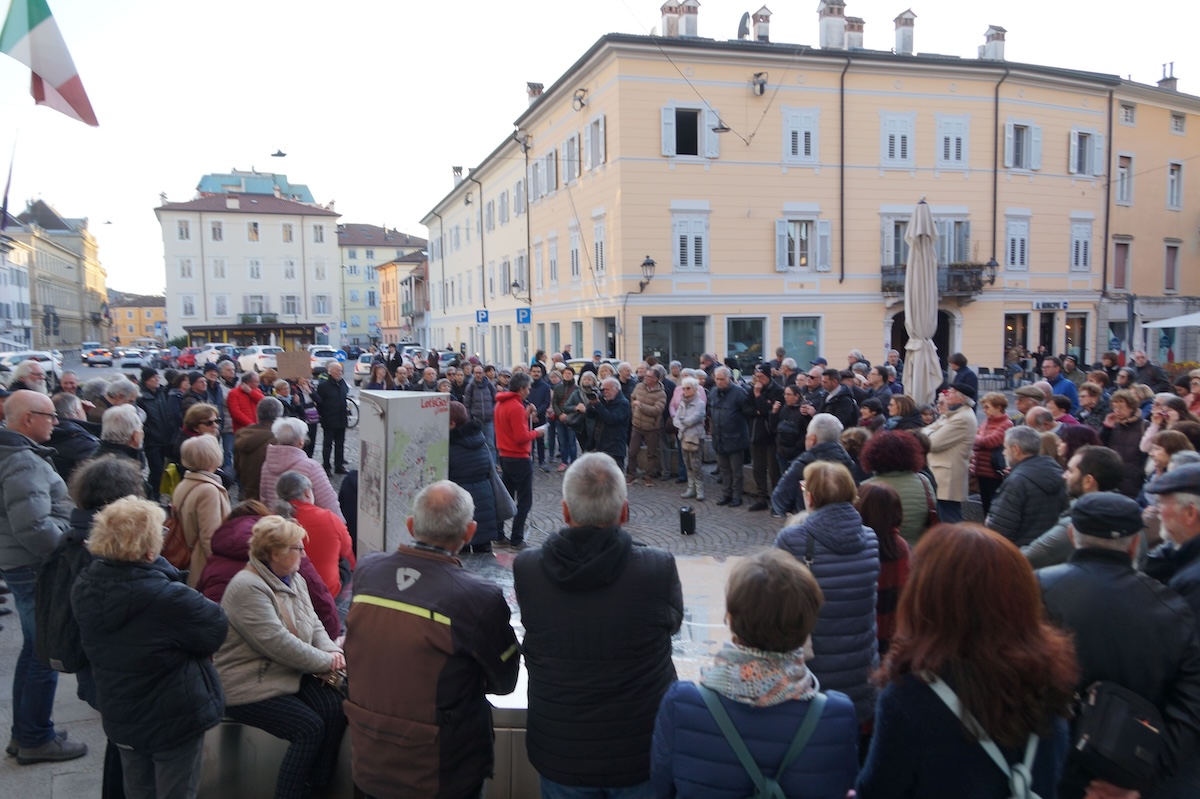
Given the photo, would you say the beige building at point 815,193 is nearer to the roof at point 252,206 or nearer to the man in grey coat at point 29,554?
the man in grey coat at point 29,554

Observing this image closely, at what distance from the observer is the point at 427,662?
276 centimetres

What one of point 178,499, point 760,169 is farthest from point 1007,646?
point 760,169

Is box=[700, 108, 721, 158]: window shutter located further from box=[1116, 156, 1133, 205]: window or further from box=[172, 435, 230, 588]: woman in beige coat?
box=[172, 435, 230, 588]: woman in beige coat

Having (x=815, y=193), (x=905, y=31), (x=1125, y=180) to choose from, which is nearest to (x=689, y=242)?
(x=815, y=193)

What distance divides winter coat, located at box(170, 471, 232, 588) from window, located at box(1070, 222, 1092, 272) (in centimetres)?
3132

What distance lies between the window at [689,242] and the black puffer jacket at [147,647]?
21.8 metres

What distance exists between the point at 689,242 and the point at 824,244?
4.59 metres

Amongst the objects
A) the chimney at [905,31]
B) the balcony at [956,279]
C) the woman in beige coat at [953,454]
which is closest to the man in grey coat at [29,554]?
the woman in beige coat at [953,454]

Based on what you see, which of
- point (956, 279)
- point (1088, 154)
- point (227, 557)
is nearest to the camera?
point (227, 557)

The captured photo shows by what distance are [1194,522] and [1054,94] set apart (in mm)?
30137

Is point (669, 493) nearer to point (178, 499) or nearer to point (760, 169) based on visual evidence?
point (178, 499)

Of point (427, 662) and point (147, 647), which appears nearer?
point (427, 662)

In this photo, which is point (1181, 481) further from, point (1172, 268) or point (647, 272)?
point (1172, 268)

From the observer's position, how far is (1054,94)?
1076 inches
